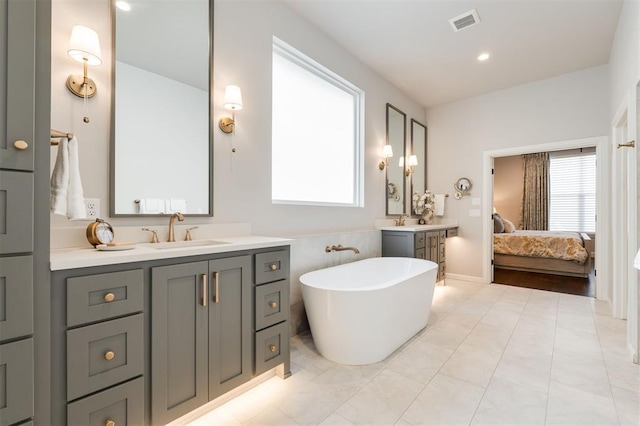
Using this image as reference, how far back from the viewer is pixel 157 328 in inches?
53.2

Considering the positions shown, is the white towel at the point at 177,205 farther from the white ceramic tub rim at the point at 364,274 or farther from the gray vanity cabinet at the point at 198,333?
the white ceramic tub rim at the point at 364,274

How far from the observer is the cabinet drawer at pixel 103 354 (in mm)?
1121

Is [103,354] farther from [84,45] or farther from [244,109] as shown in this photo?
[244,109]

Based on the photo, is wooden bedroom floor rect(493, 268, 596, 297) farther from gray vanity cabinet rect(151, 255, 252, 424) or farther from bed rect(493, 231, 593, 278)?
gray vanity cabinet rect(151, 255, 252, 424)

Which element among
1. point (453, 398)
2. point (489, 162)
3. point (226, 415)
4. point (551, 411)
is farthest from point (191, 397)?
point (489, 162)

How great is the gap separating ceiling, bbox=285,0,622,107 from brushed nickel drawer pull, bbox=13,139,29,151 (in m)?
2.46

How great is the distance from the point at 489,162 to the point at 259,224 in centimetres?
386

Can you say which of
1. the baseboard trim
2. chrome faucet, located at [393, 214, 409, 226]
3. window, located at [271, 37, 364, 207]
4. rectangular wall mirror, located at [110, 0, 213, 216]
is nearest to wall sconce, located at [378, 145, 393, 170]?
window, located at [271, 37, 364, 207]

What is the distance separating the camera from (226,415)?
62.2 inches

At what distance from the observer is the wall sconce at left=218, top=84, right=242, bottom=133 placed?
2.09 metres

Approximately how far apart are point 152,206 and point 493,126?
474cm

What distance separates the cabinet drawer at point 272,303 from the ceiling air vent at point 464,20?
2925mm

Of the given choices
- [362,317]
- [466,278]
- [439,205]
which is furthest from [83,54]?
[466,278]

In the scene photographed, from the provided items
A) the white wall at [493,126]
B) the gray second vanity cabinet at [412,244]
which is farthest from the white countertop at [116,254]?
the white wall at [493,126]
